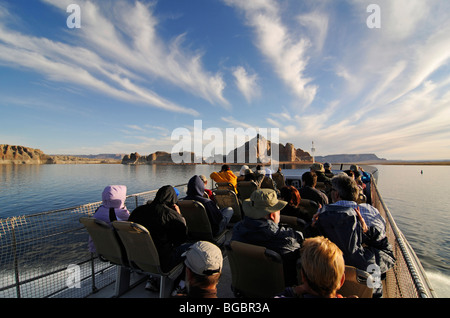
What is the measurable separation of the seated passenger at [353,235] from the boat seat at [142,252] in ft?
5.21

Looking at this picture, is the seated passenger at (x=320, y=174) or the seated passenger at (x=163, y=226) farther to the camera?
the seated passenger at (x=320, y=174)

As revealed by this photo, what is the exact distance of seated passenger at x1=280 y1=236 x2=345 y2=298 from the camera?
117cm

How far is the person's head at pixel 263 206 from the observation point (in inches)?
77.2

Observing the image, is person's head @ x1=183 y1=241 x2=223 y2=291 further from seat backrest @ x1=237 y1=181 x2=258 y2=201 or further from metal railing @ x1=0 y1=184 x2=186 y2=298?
seat backrest @ x1=237 y1=181 x2=258 y2=201

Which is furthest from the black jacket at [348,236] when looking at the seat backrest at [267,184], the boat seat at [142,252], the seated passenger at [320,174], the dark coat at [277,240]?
the seat backrest at [267,184]

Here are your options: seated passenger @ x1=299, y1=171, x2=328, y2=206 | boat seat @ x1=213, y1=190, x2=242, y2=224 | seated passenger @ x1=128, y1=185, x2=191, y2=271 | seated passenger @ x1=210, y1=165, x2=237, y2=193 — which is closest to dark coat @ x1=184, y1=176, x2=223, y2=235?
seated passenger @ x1=128, y1=185, x2=191, y2=271

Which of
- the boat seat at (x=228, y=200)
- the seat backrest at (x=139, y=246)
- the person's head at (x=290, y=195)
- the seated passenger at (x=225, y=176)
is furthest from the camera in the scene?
the seated passenger at (x=225, y=176)

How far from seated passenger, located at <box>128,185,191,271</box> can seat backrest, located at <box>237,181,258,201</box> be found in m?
3.30

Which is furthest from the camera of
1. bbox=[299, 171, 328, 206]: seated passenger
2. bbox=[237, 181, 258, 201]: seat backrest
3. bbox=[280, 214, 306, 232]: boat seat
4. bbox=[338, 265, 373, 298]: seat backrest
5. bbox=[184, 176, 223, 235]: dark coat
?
bbox=[237, 181, 258, 201]: seat backrest

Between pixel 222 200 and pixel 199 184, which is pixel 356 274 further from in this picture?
pixel 222 200

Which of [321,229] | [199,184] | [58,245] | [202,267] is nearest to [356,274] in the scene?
[321,229]

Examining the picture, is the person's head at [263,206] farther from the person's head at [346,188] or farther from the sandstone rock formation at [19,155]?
the sandstone rock formation at [19,155]

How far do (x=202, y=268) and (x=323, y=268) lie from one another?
2.95 ft

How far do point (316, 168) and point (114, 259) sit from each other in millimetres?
5202
